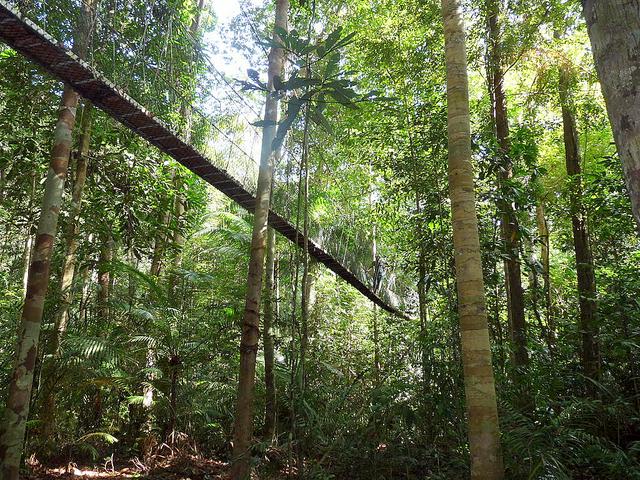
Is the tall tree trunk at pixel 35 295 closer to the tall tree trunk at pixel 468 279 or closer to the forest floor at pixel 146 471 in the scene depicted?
the forest floor at pixel 146 471

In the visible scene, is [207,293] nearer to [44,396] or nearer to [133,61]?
[44,396]

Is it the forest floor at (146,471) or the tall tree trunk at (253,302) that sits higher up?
the tall tree trunk at (253,302)

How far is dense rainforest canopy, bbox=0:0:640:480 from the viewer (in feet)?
9.81

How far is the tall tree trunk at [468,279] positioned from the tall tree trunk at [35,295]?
295 cm

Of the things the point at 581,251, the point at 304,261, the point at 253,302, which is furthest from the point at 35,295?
the point at 581,251

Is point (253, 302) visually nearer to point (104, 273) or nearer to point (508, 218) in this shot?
point (104, 273)

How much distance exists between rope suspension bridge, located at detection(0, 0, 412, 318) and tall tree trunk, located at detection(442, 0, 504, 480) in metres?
1.50

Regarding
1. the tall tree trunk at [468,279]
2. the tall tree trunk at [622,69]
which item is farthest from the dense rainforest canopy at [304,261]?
the tall tree trunk at [622,69]

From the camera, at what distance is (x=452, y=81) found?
2520 mm

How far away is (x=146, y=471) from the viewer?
14.1 ft

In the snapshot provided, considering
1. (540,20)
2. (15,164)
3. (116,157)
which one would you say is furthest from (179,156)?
(540,20)

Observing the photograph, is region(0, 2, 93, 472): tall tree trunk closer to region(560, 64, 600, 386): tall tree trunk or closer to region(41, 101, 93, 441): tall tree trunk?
region(41, 101, 93, 441): tall tree trunk

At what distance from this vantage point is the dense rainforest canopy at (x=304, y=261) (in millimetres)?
2990

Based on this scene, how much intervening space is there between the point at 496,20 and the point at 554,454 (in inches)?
170
